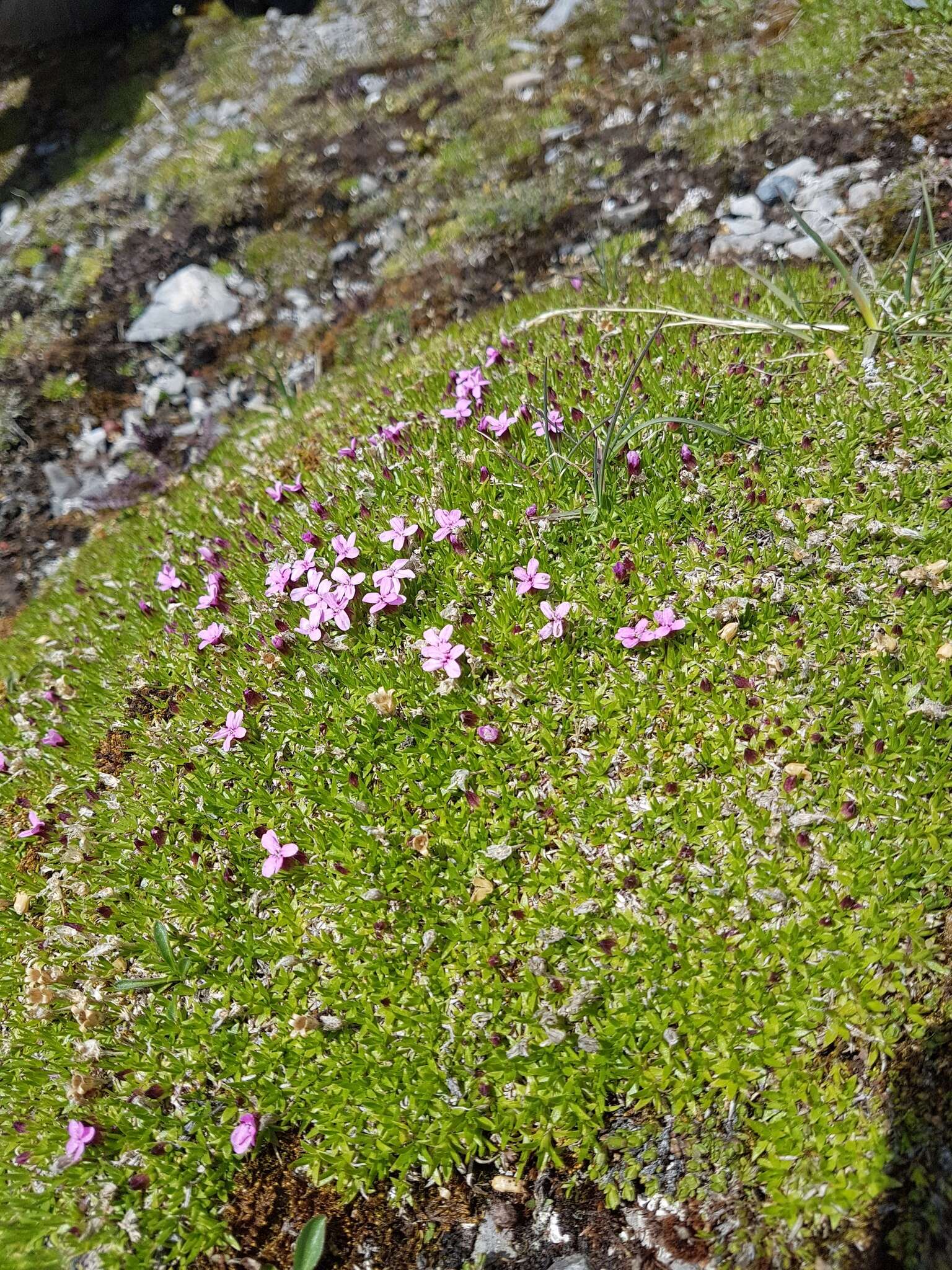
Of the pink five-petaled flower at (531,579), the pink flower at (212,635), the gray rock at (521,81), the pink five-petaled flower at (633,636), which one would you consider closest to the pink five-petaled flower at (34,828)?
the pink flower at (212,635)

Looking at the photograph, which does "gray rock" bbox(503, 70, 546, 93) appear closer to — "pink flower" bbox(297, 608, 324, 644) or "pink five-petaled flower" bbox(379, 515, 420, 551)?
"pink five-petaled flower" bbox(379, 515, 420, 551)

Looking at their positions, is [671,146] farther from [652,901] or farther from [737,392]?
[652,901]

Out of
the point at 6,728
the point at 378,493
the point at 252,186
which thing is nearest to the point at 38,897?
the point at 6,728

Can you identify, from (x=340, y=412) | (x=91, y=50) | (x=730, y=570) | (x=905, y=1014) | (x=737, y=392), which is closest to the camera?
(x=905, y=1014)

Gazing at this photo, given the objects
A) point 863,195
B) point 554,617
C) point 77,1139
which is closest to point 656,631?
point 554,617

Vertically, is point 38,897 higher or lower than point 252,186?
lower

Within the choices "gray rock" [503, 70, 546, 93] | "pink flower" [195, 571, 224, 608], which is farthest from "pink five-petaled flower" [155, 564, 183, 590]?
"gray rock" [503, 70, 546, 93]

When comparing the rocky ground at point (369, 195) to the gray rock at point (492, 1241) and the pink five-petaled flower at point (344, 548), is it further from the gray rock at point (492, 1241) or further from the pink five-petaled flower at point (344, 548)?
the gray rock at point (492, 1241)

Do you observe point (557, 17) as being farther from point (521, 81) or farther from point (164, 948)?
point (164, 948)
